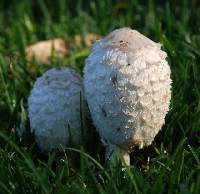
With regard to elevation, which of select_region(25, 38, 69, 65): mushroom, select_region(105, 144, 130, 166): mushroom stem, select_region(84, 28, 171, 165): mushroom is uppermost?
select_region(84, 28, 171, 165): mushroom

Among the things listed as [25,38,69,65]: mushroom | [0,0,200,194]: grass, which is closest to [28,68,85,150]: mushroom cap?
[0,0,200,194]: grass

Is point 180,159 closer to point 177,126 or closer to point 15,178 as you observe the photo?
point 177,126

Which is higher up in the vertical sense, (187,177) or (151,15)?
(151,15)

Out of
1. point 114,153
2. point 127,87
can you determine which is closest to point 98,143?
point 114,153

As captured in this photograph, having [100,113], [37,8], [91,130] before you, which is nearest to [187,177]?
[100,113]

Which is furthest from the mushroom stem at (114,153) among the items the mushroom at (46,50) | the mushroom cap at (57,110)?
the mushroom at (46,50)

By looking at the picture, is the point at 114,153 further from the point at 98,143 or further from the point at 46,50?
the point at 46,50

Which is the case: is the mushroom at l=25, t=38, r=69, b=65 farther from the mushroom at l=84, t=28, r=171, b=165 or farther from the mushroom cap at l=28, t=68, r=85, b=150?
the mushroom at l=84, t=28, r=171, b=165
